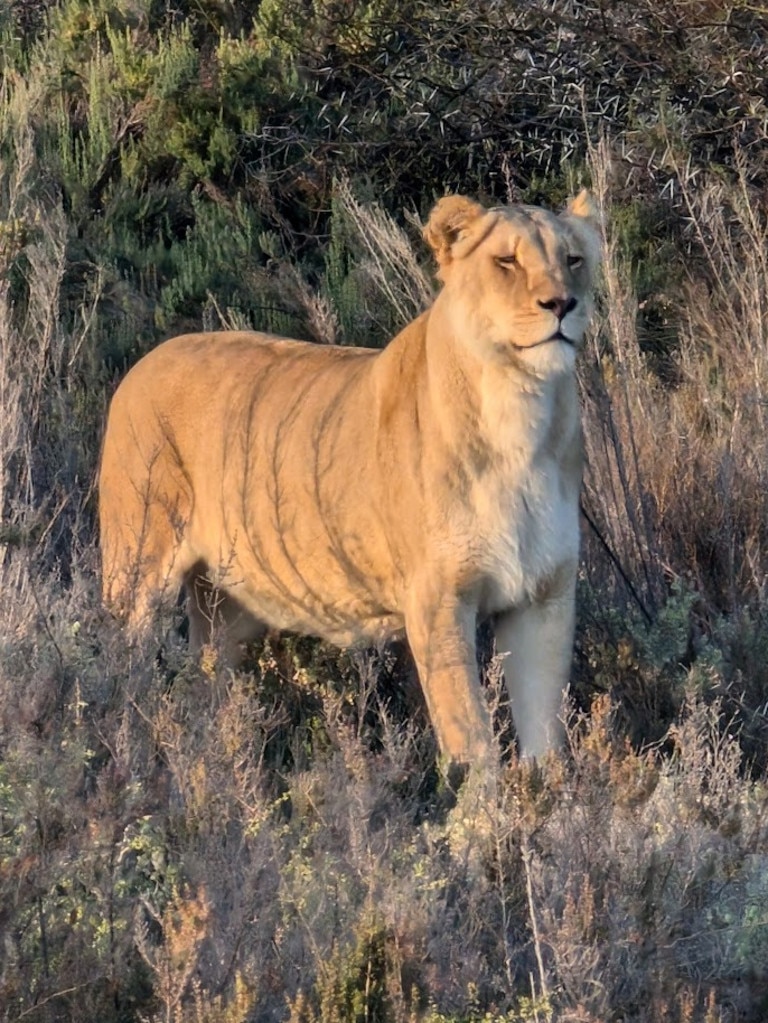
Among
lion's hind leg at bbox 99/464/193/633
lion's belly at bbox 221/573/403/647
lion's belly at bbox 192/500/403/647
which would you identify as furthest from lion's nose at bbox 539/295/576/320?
lion's hind leg at bbox 99/464/193/633

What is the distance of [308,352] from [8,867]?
239 centimetres

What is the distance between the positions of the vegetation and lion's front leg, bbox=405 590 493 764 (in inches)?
5.0

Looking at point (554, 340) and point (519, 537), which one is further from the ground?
point (554, 340)

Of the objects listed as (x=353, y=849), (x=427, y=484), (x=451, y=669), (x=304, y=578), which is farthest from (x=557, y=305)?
(x=353, y=849)

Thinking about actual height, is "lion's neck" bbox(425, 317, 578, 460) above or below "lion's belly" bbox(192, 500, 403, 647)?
above

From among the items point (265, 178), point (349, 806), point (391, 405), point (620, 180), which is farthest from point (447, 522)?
point (265, 178)

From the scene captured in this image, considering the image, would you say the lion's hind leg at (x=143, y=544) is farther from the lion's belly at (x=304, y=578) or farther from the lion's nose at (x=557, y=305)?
the lion's nose at (x=557, y=305)

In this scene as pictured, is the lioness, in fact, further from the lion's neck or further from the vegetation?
the vegetation

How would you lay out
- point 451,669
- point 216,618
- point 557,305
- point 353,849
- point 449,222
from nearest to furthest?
point 353,849
point 557,305
point 451,669
point 449,222
point 216,618

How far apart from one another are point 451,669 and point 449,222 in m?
1.08

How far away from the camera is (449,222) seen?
14.4 feet

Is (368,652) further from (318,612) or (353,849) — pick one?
(353,849)

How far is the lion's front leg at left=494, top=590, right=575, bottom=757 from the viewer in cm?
443

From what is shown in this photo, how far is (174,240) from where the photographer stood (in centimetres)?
868
